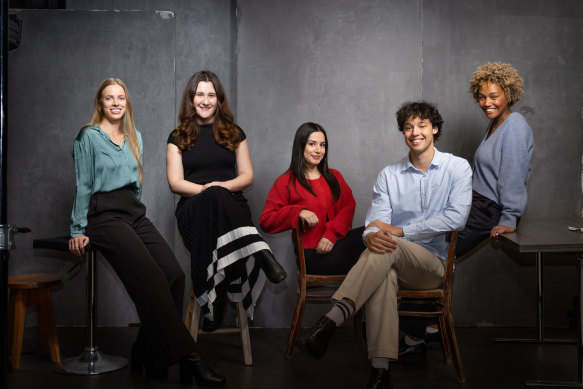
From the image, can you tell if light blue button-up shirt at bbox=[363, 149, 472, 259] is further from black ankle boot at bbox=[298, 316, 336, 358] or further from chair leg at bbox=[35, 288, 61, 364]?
chair leg at bbox=[35, 288, 61, 364]

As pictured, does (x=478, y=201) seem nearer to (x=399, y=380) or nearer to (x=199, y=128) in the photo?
(x=399, y=380)

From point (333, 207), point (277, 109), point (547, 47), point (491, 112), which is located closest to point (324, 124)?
point (277, 109)

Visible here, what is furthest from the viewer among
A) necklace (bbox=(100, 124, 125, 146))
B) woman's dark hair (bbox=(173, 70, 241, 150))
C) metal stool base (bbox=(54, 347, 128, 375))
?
woman's dark hair (bbox=(173, 70, 241, 150))

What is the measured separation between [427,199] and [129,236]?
1.66 meters

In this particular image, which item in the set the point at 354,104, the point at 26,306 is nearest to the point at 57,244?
the point at 26,306

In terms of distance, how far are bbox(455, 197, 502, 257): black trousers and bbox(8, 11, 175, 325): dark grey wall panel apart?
2207 millimetres

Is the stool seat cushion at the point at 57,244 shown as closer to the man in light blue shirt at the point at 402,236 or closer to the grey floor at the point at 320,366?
the grey floor at the point at 320,366

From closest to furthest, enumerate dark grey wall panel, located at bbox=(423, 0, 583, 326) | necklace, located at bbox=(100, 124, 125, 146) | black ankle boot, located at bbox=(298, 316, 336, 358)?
black ankle boot, located at bbox=(298, 316, 336, 358)
necklace, located at bbox=(100, 124, 125, 146)
dark grey wall panel, located at bbox=(423, 0, 583, 326)

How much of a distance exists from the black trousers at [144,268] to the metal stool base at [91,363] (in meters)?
0.24

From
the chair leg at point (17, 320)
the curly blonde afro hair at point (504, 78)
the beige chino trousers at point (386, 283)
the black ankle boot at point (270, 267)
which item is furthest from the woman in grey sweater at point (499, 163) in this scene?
the chair leg at point (17, 320)

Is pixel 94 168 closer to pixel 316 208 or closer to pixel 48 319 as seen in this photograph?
pixel 48 319

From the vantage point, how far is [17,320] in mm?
3293

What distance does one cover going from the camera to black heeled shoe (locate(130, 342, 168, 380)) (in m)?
3.06

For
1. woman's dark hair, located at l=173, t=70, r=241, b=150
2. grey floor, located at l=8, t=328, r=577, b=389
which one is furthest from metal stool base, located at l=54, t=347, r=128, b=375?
woman's dark hair, located at l=173, t=70, r=241, b=150
